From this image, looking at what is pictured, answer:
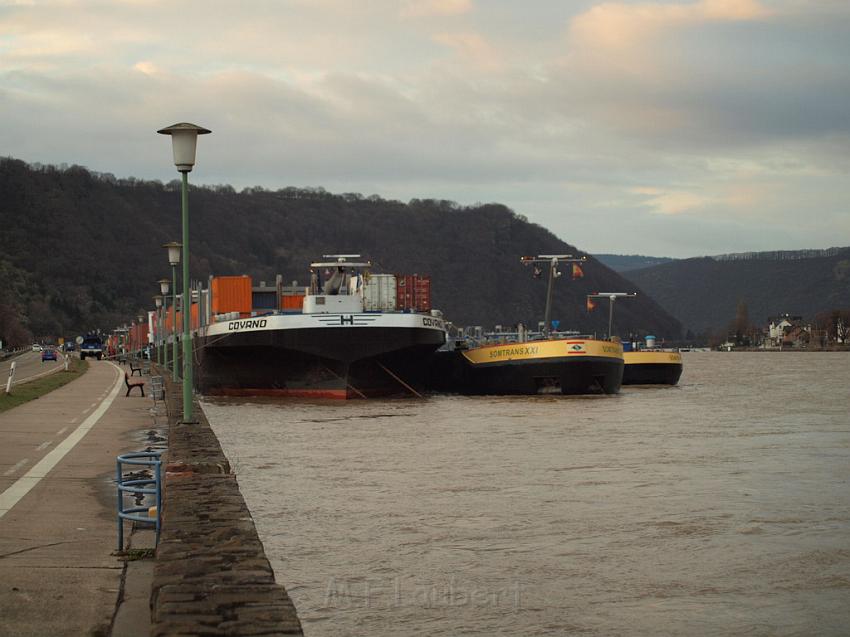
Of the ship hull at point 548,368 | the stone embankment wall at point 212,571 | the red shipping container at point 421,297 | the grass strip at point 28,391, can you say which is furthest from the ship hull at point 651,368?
the stone embankment wall at point 212,571

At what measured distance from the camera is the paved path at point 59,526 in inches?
356

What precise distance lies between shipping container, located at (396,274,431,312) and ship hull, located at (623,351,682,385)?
645 inches

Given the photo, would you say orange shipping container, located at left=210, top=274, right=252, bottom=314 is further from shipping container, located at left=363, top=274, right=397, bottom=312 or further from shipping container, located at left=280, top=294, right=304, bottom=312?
shipping container, located at left=363, top=274, right=397, bottom=312

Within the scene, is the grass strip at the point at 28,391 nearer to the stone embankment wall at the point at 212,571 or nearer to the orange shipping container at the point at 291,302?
the orange shipping container at the point at 291,302

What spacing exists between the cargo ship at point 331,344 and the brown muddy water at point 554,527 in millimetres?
13391

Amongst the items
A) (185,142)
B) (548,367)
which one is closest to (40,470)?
(185,142)

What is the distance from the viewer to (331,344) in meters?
45.8

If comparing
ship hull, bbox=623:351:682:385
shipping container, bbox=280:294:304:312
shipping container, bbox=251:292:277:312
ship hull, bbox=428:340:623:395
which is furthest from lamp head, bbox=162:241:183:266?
ship hull, bbox=623:351:682:385

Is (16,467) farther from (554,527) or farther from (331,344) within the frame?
(331,344)

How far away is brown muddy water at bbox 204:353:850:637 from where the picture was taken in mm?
11141

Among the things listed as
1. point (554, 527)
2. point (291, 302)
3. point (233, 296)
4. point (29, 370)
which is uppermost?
point (233, 296)

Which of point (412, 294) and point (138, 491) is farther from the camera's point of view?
point (412, 294)

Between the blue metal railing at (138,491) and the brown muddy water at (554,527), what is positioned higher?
the blue metal railing at (138,491)

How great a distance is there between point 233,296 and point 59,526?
4380 cm
